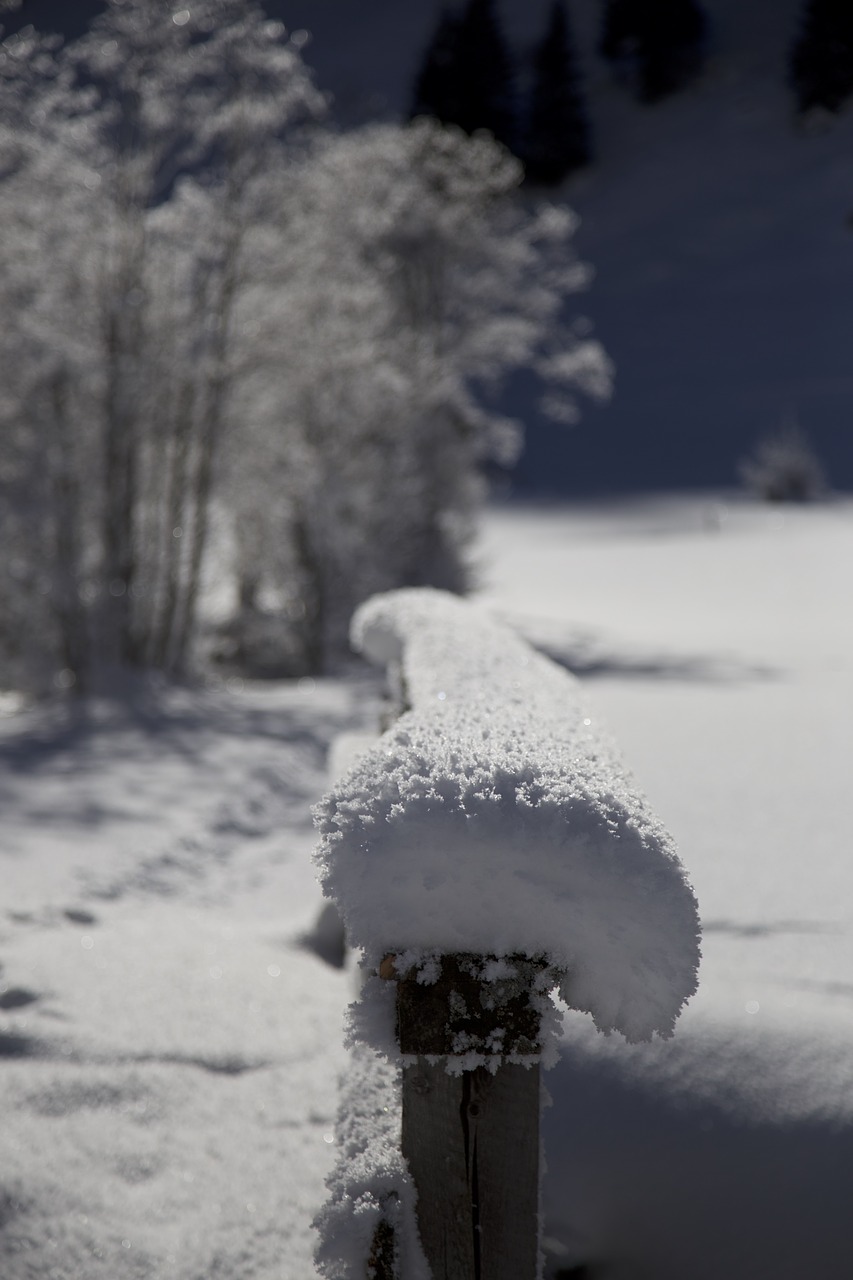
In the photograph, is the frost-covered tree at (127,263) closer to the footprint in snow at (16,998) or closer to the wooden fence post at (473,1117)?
the footprint in snow at (16,998)

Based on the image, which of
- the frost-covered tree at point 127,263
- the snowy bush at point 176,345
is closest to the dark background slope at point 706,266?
the snowy bush at point 176,345

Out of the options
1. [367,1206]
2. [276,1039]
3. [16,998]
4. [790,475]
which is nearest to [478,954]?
[367,1206]

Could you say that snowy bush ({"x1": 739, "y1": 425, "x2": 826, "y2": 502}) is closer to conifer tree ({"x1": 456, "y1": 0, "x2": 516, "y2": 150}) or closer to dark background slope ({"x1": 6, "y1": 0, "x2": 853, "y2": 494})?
dark background slope ({"x1": 6, "y1": 0, "x2": 853, "y2": 494})

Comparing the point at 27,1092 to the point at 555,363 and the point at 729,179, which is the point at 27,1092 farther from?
the point at 729,179

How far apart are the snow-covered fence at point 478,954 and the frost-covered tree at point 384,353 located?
707 centimetres

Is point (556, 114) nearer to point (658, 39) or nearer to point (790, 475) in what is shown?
point (658, 39)

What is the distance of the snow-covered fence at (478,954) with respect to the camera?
3.54 feet

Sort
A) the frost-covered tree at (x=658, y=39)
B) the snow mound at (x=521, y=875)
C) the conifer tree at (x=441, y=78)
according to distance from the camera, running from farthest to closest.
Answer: the frost-covered tree at (x=658, y=39) < the conifer tree at (x=441, y=78) < the snow mound at (x=521, y=875)

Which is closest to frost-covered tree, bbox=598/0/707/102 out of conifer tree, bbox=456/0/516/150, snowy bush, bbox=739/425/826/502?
conifer tree, bbox=456/0/516/150

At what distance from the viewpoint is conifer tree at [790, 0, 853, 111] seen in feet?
105

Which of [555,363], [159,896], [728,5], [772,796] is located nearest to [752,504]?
[555,363]

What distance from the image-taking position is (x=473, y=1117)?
45.5 inches

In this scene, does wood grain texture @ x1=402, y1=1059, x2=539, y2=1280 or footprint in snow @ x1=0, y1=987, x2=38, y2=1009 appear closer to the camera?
wood grain texture @ x1=402, y1=1059, x2=539, y2=1280

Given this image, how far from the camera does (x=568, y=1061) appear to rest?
6.41ft
